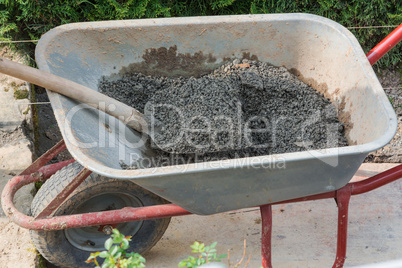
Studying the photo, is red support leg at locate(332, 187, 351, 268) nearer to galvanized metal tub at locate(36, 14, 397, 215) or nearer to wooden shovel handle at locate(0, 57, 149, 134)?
galvanized metal tub at locate(36, 14, 397, 215)

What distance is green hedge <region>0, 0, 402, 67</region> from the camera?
9.91ft

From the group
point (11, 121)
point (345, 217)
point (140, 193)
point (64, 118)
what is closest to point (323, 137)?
point (345, 217)

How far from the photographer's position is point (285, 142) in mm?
2107

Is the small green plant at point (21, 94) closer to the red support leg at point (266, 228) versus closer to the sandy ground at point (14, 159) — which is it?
the sandy ground at point (14, 159)

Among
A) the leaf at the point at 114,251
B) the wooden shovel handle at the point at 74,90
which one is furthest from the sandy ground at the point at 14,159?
the leaf at the point at 114,251

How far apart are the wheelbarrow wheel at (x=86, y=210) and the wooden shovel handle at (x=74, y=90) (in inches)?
12.1

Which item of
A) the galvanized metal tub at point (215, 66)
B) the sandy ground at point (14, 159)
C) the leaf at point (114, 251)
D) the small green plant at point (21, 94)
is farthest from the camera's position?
the small green plant at point (21, 94)

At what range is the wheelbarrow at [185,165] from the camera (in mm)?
1576

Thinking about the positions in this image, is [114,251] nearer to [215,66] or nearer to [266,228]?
[266,228]

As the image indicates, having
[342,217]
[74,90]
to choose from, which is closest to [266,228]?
[342,217]

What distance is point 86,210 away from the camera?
214cm

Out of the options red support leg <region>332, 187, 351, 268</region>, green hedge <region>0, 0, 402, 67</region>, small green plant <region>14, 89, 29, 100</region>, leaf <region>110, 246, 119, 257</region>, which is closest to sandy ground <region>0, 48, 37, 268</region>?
small green plant <region>14, 89, 29, 100</region>

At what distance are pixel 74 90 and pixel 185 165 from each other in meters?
0.67

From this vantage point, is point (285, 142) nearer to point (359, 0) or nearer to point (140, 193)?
point (140, 193)
